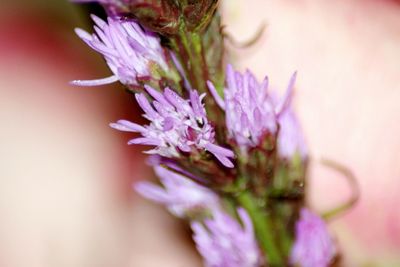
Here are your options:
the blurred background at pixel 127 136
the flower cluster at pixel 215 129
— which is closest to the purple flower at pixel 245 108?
the flower cluster at pixel 215 129

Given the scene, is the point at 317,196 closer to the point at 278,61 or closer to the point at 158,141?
the point at 278,61

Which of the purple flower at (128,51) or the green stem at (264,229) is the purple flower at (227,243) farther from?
the purple flower at (128,51)

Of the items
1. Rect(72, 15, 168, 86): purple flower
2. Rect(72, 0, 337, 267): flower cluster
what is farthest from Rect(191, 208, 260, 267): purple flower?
Rect(72, 15, 168, 86): purple flower

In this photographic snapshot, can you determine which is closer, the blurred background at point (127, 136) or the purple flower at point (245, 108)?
the purple flower at point (245, 108)

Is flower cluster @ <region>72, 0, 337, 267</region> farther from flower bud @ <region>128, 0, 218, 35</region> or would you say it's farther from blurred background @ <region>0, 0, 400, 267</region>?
blurred background @ <region>0, 0, 400, 267</region>

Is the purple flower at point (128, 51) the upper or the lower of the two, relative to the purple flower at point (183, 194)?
upper

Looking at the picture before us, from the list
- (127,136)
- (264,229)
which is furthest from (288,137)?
(127,136)

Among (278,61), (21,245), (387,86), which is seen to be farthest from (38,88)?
(387,86)
